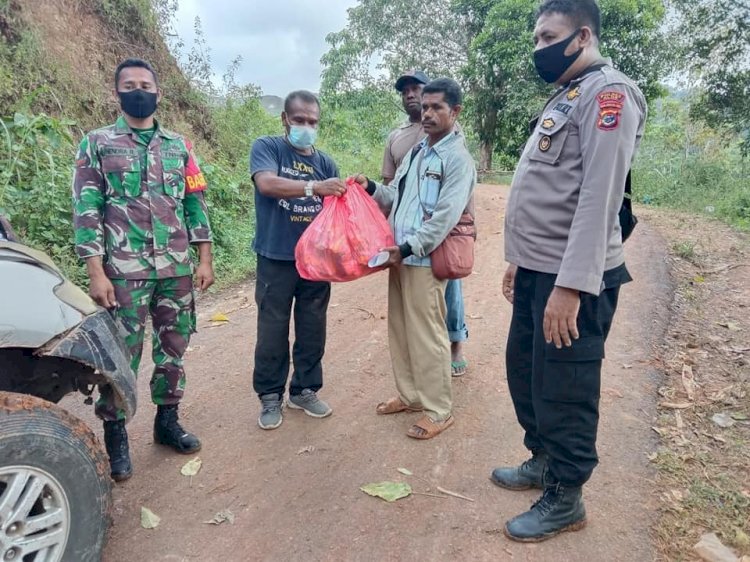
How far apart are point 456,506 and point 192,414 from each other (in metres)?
1.77

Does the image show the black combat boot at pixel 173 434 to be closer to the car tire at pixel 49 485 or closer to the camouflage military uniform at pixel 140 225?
the camouflage military uniform at pixel 140 225

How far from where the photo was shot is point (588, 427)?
88.8 inches

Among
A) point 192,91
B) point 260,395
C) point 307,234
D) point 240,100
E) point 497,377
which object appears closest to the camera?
point 307,234

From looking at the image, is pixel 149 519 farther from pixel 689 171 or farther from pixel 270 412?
pixel 689 171

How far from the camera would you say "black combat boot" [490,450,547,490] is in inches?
107

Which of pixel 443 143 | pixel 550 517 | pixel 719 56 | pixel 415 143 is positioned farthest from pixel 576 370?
pixel 719 56

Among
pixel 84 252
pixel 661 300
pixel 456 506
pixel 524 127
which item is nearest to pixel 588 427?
pixel 456 506

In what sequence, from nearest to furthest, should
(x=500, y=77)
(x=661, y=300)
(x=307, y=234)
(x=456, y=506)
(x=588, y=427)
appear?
(x=588, y=427) < (x=456, y=506) < (x=307, y=234) < (x=661, y=300) < (x=500, y=77)

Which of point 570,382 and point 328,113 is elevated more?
point 328,113

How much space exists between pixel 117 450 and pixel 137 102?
5.66 feet

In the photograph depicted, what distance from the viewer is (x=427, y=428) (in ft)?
10.4

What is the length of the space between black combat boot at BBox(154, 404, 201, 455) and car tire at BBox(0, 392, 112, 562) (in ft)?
3.17

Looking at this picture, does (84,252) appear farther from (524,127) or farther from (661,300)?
(524,127)

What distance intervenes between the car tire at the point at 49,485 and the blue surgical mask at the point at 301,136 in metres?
1.80
